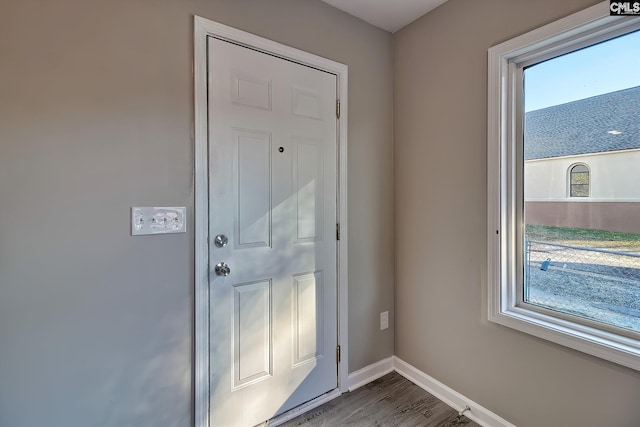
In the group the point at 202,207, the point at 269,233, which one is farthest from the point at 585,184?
the point at 202,207

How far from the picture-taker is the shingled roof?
124 centimetres

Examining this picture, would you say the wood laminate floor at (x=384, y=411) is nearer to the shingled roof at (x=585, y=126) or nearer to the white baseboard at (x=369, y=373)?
the white baseboard at (x=369, y=373)

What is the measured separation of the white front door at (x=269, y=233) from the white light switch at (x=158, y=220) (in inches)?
5.6

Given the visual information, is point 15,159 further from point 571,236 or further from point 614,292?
point 614,292

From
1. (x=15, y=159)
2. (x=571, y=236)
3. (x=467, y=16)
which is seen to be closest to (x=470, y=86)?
(x=467, y=16)

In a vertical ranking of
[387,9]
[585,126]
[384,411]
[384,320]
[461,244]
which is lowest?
[384,411]

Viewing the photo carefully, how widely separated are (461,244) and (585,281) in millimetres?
580

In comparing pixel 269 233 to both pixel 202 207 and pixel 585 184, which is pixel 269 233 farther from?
pixel 585 184

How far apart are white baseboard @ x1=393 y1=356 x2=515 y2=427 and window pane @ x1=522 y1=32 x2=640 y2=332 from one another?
2.25 feet

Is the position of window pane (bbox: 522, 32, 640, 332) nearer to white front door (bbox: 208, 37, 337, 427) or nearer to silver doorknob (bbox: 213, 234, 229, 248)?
white front door (bbox: 208, 37, 337, 427)

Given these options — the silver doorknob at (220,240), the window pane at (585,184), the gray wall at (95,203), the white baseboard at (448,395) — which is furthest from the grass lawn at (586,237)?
the gray wall at (95,203)

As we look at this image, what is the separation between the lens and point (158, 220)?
134 centimetres

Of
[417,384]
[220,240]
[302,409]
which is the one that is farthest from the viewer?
[417,384]

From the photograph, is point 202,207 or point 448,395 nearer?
point 202,207
